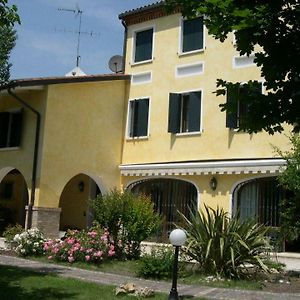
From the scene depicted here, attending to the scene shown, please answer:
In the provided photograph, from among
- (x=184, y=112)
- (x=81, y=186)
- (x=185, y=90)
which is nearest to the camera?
(x=185, y=90)

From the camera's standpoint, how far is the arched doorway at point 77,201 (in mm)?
29656

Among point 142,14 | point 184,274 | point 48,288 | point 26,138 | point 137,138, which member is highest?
point 142,14

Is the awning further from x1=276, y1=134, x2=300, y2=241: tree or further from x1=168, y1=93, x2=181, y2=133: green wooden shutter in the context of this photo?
x1=276, y1=134, x2=300, y2=241: tree

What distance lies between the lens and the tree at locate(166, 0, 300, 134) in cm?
619

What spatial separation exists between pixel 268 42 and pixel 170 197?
20025mm

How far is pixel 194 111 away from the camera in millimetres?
25391

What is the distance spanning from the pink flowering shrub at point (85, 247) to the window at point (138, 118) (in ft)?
28.7

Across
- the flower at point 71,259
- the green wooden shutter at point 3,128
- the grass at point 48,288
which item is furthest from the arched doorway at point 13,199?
the grass at point 48,288

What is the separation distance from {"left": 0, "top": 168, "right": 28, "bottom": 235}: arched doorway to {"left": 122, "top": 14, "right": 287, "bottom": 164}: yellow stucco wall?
24.8 feet

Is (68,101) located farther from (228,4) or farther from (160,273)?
(228,4)

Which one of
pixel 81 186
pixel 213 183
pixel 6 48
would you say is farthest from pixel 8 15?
pixel 6 48

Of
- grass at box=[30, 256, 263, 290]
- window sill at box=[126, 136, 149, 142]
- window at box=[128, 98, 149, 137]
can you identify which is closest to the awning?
window sill at box=[126, 136, 149, 142]

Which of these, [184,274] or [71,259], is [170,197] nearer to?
[71,259]

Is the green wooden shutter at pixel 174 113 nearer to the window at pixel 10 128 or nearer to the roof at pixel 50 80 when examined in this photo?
the roof at pixel 50 80
